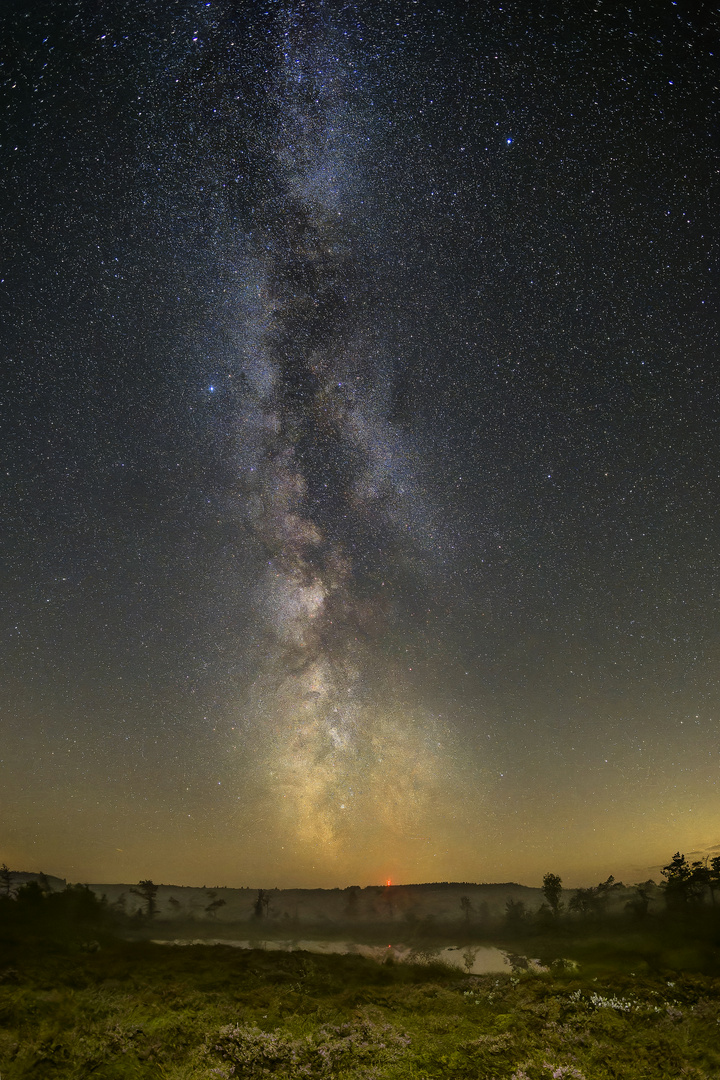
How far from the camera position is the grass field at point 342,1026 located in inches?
531

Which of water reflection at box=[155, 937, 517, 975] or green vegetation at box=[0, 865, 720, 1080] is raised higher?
green vegetation at box=[0, 865, 720, 1080]

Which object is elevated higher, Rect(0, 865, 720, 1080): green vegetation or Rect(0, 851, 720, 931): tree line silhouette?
Rect(0, 865, 720, 1080): green vegetation

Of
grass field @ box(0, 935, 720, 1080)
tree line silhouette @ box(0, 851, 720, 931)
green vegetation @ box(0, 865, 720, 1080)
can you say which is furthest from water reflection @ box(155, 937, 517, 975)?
grass field @ box(0, 935, 720, 1080)

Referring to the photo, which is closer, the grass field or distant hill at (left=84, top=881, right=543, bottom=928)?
the grass field

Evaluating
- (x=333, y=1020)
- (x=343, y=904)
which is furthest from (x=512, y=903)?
(x=333, y=1020)

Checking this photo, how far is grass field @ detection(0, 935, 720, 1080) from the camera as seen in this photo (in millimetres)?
13492

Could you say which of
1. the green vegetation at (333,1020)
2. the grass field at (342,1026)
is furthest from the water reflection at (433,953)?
the grass field at (342,1026)

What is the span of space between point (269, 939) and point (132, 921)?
1585 cm

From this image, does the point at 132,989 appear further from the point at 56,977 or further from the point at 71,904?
the point at 71,904

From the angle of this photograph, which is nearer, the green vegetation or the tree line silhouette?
the green vegetation

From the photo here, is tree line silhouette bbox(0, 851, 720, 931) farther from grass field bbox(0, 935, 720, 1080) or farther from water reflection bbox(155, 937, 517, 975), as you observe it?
grass field bbox(0, 935, 720, 1080)

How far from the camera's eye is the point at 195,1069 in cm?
1325

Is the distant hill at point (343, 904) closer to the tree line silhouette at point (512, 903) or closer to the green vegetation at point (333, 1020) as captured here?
the tree line silhouette at point (512, 903)

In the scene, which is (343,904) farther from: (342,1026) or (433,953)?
(342,1026)
